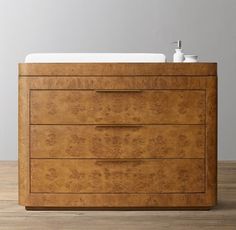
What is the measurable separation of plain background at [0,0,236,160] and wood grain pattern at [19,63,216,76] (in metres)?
1.64

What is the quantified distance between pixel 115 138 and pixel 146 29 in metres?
1.76

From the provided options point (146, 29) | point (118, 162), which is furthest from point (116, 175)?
point (146, 29)

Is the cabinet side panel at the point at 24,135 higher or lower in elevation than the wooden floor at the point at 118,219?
higher

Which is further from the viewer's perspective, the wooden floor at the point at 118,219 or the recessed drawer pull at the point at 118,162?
the recessed drawer pull at the point at 118,162

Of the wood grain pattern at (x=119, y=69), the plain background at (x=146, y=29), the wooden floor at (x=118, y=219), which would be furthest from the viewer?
the plain background at (x=146, y=29)

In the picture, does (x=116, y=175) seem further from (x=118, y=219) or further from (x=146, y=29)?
(x=146, y=29)

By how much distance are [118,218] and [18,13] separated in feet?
7.01

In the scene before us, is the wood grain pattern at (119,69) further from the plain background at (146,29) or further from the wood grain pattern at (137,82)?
the plain background at (146,29)

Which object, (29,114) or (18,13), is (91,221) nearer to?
(29,114)

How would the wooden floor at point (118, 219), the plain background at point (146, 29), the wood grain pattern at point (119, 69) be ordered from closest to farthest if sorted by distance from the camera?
the wooden floor at point (118, 219)
the wood grain pattern at point (119, 69)
the plain background at point (146, 29)

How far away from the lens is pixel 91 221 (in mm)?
2293

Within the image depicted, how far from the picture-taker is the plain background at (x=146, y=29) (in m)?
4.06

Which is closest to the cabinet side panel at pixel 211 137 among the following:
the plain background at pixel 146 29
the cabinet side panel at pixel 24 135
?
the cabinet side panel at pixel 24 135

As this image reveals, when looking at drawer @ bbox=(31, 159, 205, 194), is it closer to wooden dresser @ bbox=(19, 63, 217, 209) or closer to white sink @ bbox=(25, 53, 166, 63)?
wooden dresser @ bbox=(19, 63, 217, 209)
